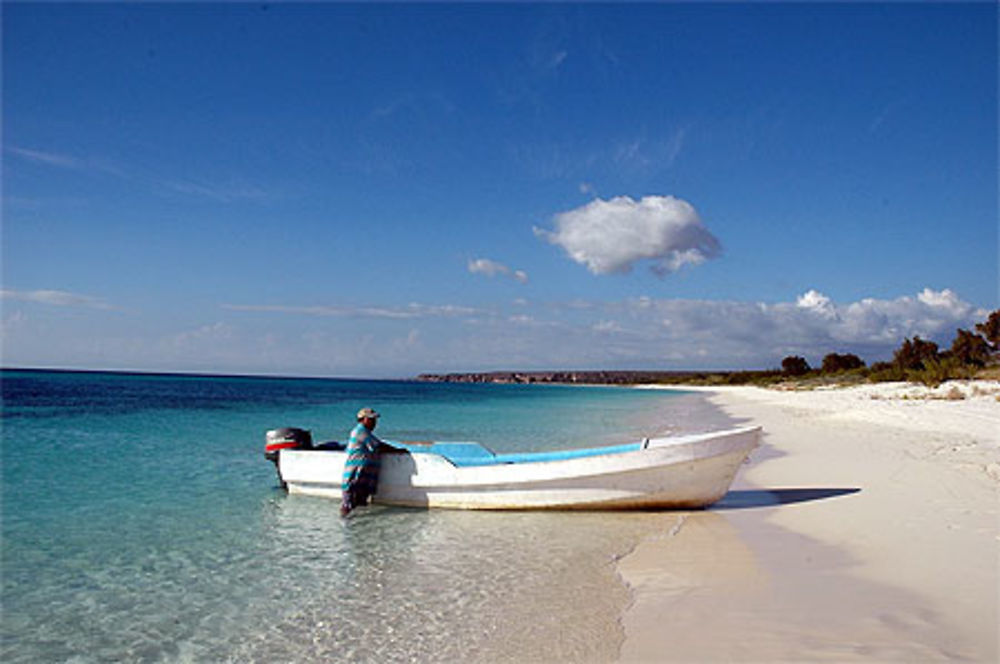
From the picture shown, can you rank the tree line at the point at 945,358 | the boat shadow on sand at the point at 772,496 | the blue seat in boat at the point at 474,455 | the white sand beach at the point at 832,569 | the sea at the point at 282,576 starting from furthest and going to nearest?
the tree line at the point at 945,358, the blue seat in boat at the point at 474,455, the boat shadow on sand at the point at 772,496, the sea at the point at 282,576, the white sand beach at the point at 832,569

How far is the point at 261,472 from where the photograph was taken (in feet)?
51.0

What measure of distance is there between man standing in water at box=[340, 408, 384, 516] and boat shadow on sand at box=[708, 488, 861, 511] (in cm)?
574

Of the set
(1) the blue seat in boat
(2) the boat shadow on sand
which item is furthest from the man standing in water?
(2) the boat shadow on sand

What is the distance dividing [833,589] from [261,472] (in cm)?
1300

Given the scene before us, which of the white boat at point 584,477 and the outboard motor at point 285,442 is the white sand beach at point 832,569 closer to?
the white boat at point 584,477

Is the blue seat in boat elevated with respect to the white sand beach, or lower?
elevated

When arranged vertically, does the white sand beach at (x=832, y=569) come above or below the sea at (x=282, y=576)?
above

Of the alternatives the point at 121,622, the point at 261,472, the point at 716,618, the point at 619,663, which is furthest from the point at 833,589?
the point at 261,472

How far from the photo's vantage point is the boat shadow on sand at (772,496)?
10727mm

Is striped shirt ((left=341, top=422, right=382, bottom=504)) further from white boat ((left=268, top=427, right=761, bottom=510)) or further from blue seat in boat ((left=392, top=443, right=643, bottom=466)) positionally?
blue seat in boat ((left=392, top=443, right=643, bottom=466))

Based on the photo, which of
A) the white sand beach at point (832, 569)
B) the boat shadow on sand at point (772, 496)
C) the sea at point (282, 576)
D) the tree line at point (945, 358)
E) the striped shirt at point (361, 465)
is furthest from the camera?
the tree line at point (945, 358)

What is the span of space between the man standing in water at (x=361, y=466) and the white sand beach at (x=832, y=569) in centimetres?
493

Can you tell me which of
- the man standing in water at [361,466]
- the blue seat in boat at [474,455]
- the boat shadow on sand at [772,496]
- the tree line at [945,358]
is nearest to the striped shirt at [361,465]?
the man standing in water at [361,466]

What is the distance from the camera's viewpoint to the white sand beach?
5027 mm
